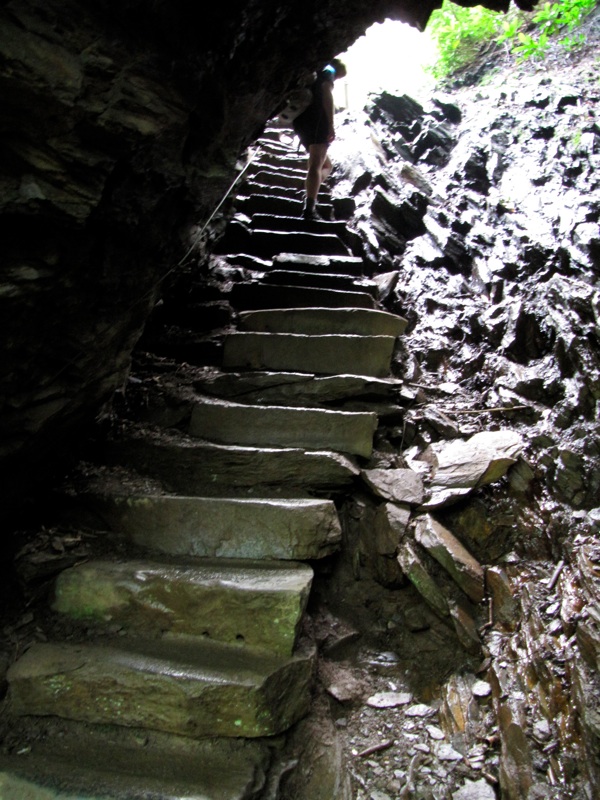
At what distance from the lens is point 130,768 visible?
196 cm

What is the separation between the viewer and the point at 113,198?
2025 mm

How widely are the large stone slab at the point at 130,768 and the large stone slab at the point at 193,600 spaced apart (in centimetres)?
44

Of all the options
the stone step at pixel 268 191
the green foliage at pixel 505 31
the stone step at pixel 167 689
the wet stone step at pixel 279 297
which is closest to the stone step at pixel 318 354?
the wet stone step at pixel 279 297

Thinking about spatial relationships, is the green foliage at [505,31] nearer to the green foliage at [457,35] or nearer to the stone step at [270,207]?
the green foliage at [457,35]

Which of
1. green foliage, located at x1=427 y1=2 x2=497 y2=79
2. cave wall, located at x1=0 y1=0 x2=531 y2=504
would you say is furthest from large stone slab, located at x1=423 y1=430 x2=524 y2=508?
green foliage, located at x1=427 y1=2 x2=497 y2=79

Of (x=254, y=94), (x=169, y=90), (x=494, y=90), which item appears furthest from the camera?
(x=494, y=90)

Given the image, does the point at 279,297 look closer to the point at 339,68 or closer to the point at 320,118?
the point at 320,118

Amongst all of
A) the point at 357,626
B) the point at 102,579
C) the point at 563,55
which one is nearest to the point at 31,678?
the point at 102,579

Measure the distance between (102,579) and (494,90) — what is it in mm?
8751

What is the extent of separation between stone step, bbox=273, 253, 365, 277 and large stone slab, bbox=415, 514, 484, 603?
3.59 metres

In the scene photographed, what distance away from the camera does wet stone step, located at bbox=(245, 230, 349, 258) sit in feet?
19.9

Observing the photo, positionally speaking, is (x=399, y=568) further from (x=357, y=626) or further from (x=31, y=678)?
(x=31, y=678)

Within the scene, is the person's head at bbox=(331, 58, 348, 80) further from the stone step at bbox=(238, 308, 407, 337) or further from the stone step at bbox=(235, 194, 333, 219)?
the stone step at bbox=(238, 308, 407, 337)

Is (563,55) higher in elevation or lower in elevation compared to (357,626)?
Answer: higher
